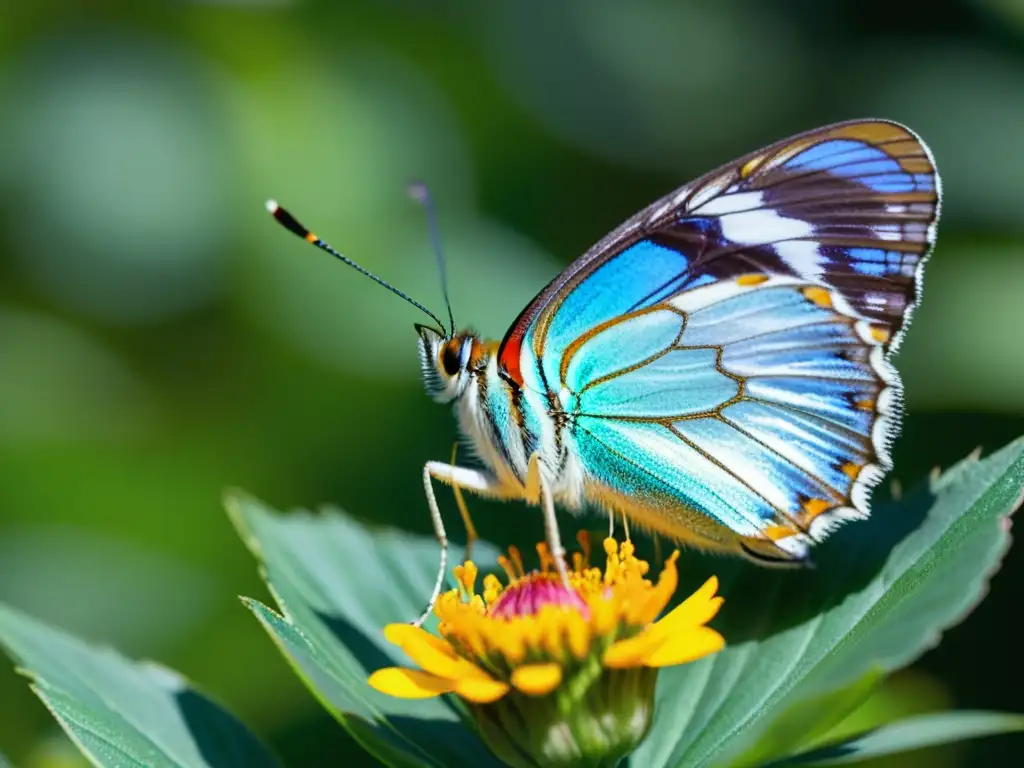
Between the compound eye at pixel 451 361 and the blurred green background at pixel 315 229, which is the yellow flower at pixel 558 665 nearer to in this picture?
the compound eye at pixel 451 361

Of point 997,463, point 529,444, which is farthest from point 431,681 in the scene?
point 997,463

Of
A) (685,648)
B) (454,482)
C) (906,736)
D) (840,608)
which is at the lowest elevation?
(906,736)

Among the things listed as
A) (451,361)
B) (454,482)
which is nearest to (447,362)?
(451,361)

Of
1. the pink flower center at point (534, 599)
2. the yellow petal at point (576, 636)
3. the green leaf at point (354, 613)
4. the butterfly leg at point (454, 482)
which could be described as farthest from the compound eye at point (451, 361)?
the yellow petal at point (576, 636)

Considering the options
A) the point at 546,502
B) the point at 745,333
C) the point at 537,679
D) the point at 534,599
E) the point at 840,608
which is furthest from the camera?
the point at 745,333

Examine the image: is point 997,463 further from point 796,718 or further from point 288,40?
point 288,40

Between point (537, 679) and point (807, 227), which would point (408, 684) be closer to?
point (537, 679)
